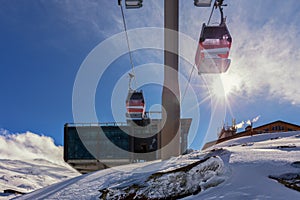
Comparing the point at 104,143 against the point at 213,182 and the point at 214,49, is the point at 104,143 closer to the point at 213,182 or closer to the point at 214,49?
the point at 214,49

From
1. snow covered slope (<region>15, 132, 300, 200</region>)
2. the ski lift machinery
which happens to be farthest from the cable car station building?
snow covered slope (<region>15, 132, 300, 200</region>)

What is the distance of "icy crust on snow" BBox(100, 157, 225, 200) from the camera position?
230 cm

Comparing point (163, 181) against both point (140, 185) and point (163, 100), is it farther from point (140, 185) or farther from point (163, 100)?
point (163, 100)

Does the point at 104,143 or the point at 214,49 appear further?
the point at 104,143

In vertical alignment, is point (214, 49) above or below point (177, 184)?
above

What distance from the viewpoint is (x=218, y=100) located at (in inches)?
294

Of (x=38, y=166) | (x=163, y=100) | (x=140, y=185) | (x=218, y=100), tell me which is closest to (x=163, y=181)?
(x=140, y=185)

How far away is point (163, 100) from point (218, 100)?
3.44 metres

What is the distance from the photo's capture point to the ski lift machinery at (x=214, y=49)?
5113 mm

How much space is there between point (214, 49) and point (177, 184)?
3.15 m

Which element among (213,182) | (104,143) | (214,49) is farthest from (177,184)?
(104,143)

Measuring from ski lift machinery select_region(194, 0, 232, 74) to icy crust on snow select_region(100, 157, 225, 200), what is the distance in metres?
2.89

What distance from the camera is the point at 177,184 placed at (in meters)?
2.38

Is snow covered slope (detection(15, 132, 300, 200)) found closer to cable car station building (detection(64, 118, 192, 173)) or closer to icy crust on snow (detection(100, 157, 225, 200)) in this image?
icy crust on snow (detection(100, 157, 225, 200))
